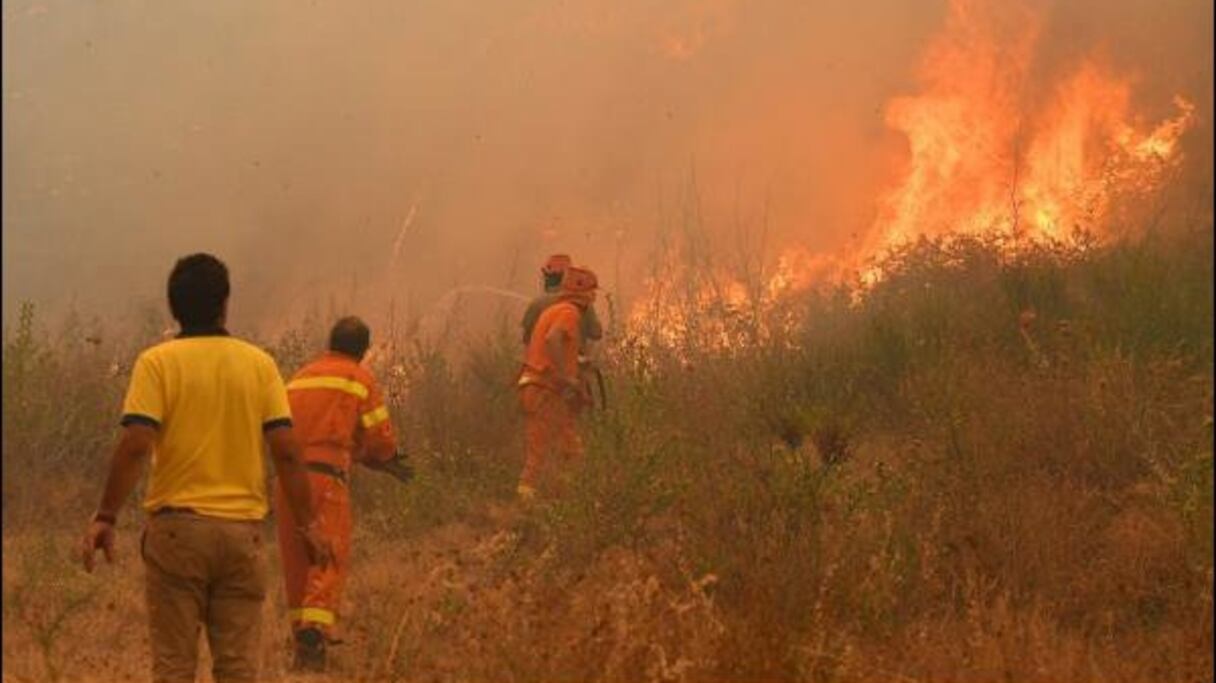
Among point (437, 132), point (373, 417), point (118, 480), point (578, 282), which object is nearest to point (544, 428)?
point (578, 282)

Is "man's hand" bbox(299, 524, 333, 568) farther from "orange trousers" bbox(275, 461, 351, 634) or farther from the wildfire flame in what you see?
the wildfire flame

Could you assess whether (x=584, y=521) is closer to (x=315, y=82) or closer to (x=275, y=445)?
(x=275, y=445)

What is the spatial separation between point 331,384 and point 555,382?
244 cm

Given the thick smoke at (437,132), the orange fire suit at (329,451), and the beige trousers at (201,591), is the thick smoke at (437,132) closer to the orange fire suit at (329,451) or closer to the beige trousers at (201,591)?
the orange fire suit at (329,451)

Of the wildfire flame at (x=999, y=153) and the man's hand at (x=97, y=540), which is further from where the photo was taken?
the wildfire flame at (x=999, y=153)

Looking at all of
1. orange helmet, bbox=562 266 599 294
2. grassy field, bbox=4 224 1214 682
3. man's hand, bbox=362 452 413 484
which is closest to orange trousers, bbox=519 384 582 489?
grassy field, bbox=4 224 1214 682

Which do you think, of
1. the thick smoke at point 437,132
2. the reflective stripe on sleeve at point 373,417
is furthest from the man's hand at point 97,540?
the thick smoke at point 437,132

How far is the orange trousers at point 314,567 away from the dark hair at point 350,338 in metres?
0.58

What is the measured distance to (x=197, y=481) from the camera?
4.26 metres

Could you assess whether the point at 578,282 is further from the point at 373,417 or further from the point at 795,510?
the point at 795,510

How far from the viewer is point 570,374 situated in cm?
843

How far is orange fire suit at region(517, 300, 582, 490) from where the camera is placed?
27.5 ft

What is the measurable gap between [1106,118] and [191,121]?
19.2 m

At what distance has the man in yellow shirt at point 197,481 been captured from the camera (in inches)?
166
